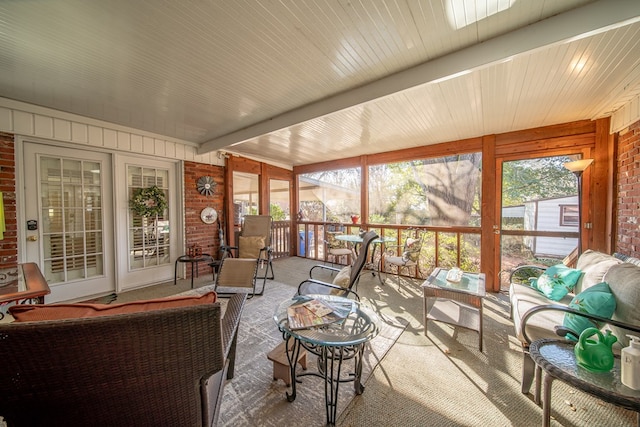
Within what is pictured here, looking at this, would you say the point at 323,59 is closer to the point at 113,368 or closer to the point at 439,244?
the point at 113,368

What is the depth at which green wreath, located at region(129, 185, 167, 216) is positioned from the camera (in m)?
3.53

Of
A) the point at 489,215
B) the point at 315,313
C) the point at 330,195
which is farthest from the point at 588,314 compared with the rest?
the point at 330,195

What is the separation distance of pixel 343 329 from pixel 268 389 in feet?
2.35

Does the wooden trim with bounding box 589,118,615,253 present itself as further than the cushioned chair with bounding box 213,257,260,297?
No

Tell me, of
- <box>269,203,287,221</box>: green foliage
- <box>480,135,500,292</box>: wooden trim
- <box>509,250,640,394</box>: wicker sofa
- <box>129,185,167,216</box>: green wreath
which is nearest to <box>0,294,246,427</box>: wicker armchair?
<box>509,250,640,394</box>: wicker sofa

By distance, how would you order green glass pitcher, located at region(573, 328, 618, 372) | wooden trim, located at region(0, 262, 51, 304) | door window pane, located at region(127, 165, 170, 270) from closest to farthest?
green glass pitcher, located at region(573, 328, 618, 372), wooden trim, located at region(0, 262, 51, 304), door window pane, located at region(127, 165, 170, 270)

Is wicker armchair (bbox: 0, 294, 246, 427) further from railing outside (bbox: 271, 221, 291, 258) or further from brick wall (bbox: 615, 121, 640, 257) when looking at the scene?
railing outside (bbox: 271, 221, 291, 258)

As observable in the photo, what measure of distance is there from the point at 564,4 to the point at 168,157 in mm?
4710

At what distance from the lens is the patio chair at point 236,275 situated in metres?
3.14

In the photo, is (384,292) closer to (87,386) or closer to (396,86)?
(396,86)

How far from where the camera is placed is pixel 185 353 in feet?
2.81

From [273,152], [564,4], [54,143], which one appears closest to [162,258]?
[54,143]

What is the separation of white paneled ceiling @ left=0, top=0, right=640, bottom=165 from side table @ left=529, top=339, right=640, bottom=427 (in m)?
1.87

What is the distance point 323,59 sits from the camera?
1.84 metres
